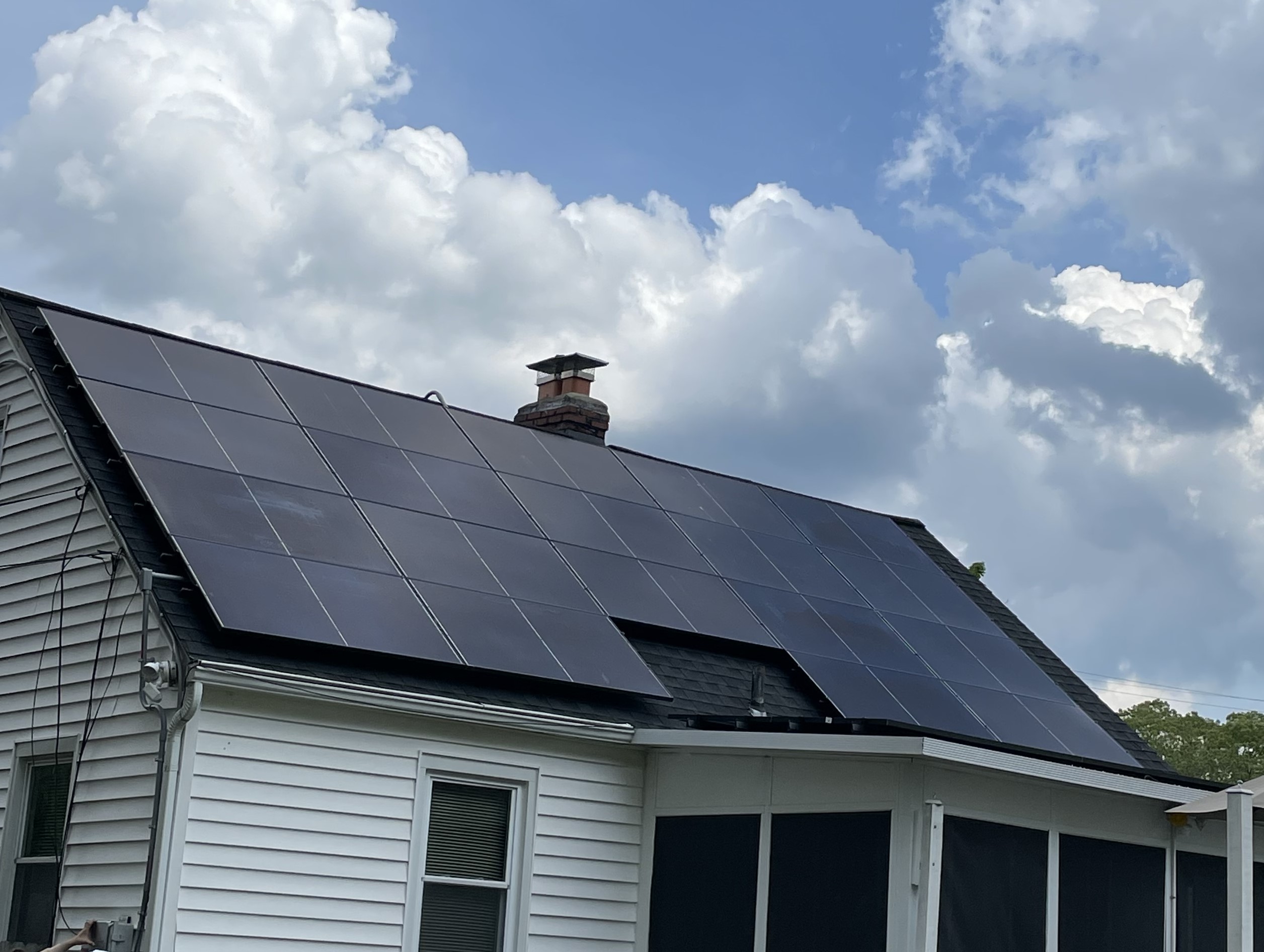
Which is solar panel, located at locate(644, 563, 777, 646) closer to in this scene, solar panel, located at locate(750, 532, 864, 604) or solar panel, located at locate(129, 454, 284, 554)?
solar panel, located at locate(750, 532, 864, 604)

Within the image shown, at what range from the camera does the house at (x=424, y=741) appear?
934cm

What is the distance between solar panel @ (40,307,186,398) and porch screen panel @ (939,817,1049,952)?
6.50 meters

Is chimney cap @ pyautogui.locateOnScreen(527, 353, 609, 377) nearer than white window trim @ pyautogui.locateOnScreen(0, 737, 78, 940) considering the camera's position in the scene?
No

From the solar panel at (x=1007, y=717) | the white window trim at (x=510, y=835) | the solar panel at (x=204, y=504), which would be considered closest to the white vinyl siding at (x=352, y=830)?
the white window trim at (x=510, y=835)

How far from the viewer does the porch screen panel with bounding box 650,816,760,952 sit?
10531 millimetres

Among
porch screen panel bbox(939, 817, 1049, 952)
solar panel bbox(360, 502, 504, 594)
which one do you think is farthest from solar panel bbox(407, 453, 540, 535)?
porch screen panel bbox(939, 817, 1049, 952)

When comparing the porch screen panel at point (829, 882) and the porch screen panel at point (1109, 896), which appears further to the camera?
the porch screen panel at point (1109, 896)

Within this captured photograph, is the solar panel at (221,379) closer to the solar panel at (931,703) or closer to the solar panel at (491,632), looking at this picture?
the solar panel at (491,632)

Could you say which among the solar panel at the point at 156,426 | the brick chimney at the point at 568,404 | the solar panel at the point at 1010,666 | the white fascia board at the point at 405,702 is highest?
the brick chimney at the point at 568,404

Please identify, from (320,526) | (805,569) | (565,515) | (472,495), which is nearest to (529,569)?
(472,495)

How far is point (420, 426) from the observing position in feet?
43.2

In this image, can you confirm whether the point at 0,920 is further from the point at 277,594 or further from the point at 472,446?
the point at 472,446

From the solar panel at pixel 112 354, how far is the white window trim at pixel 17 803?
8.81ft

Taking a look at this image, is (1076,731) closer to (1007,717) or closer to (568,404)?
(1007,717)
